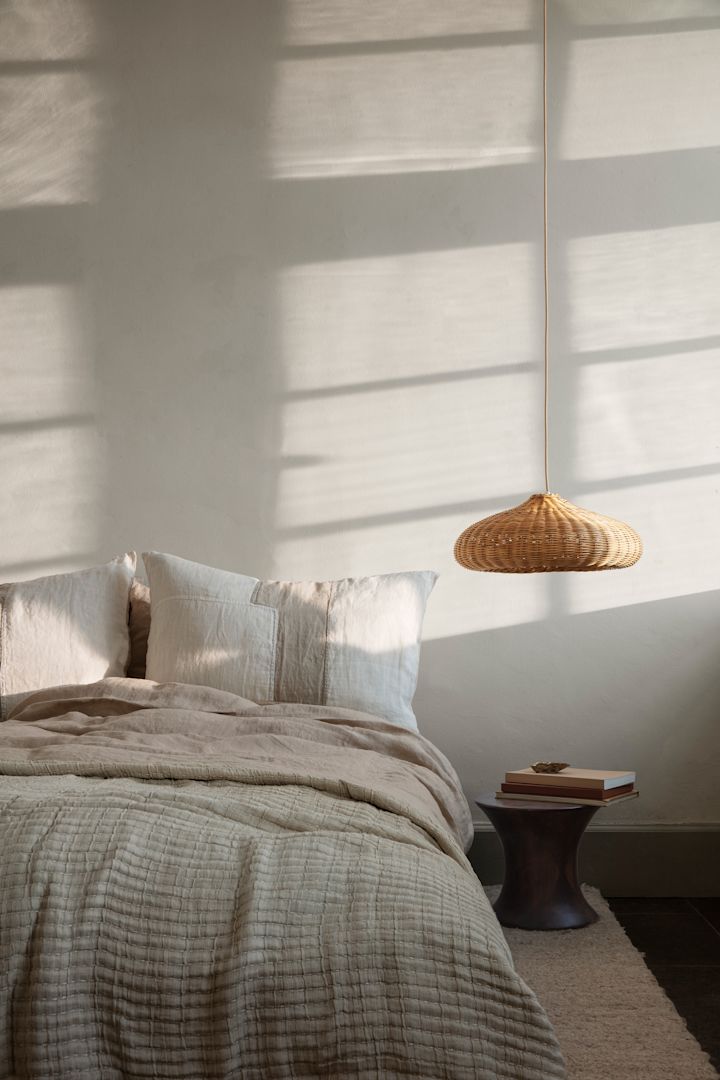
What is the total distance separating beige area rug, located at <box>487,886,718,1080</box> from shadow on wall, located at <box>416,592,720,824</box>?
598mm

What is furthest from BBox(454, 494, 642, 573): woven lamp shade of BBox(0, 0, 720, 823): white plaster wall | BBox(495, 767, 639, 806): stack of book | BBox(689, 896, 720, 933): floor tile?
BBox(689, 896, 720, 933): floor tile

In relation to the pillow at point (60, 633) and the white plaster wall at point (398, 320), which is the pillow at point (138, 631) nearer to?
the pillow at point (60, 633)

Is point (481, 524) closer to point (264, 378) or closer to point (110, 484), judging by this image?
point (264, 378)

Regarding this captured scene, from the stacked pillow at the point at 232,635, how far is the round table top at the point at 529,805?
317 millimetres

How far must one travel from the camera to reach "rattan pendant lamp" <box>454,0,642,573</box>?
254 centimetres

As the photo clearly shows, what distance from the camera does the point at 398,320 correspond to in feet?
11.6

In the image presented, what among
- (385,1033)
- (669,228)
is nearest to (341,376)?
(669,228)

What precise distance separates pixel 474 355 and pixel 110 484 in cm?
132

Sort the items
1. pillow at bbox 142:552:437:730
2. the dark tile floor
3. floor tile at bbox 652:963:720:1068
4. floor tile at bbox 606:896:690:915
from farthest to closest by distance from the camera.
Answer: floor tile at bbox 606:896:690:915 → pillow at bbox 142:552:437:730 → the dark tile floor → floor tile at bbox 652:963:720:1068

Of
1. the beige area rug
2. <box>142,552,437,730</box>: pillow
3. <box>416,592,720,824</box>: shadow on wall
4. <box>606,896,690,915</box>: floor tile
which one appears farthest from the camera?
<box>416,592,720,824</box>: shadow on wall

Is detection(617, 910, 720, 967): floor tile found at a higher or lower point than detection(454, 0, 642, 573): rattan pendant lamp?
lower

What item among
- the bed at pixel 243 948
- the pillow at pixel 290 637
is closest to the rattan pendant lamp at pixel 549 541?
the pillow at pixel 290 637

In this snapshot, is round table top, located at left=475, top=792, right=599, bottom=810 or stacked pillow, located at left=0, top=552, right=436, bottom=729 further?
stacked pillow, located at left=0, top=552, right=436, bottom=729

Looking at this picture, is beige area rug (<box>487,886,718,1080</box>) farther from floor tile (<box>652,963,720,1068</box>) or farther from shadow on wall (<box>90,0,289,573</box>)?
shadow on wall (<box>90,0,289,573</box>)
